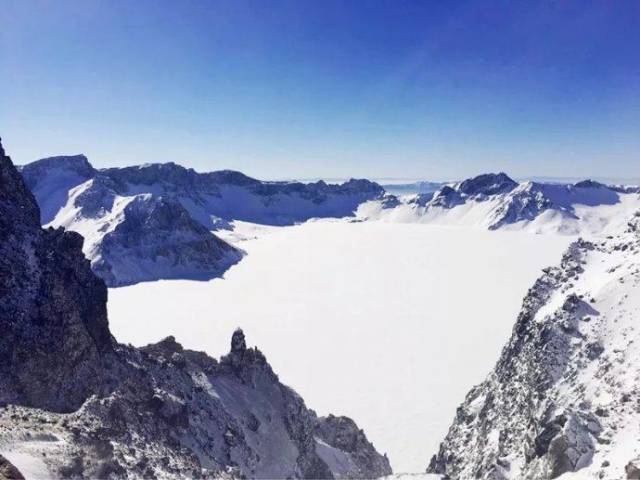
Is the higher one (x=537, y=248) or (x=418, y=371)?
(x=537, y=248)

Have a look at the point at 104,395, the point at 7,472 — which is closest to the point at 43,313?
the point at 104,395

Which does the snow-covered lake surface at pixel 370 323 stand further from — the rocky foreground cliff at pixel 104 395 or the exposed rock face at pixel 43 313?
the exposed rock face at pixel 43 313

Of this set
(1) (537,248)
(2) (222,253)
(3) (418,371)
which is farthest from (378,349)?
(1) (537,248)

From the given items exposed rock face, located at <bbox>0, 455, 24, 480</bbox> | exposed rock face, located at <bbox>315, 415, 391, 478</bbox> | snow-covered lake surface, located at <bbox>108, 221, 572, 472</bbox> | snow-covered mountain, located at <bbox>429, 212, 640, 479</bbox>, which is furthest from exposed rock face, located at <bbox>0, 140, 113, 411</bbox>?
snow-covered lake surface, located at <bbox>108, 221, 572, 472</bbox>

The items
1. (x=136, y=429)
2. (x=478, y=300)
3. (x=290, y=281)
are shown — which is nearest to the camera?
(x=136, y=429)

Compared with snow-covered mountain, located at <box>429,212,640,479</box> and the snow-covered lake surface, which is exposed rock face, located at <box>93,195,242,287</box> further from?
snow-covered mountain, located at <box>429,212,640,479</box>

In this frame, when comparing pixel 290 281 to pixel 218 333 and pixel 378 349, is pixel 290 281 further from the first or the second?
pixel 378 349

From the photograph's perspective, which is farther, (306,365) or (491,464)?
(306,365)
